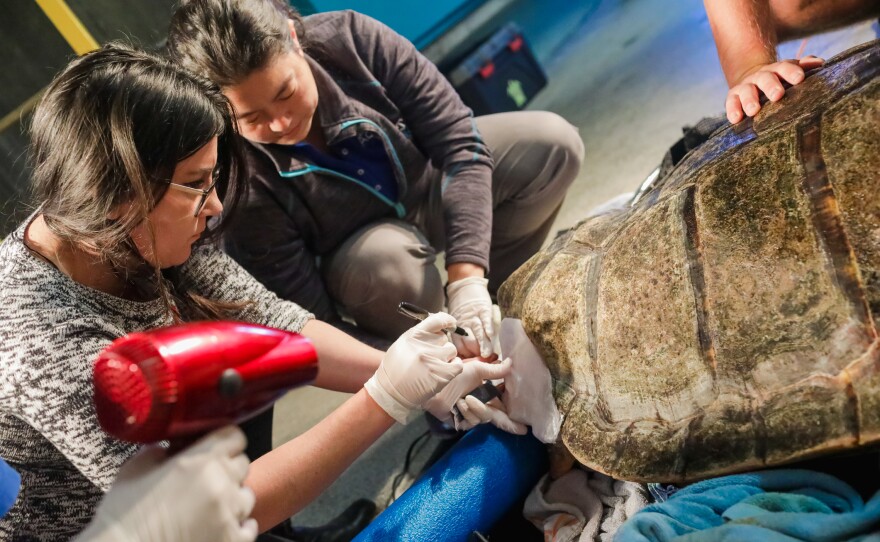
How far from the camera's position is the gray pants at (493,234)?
61.1 inches

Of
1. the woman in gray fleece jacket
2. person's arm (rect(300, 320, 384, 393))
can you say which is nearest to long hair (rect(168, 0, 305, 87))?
the woman in gray fleece jacket

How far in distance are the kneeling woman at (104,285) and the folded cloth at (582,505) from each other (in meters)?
0.35

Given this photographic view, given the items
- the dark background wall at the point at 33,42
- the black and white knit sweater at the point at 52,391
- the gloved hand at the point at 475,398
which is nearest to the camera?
the black and white knit sweater at the point at 52,391

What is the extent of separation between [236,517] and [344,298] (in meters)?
0.98

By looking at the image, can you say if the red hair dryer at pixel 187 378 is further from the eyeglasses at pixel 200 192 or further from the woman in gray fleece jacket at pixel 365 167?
the woman in gray fleece jacket at pixel 365 167

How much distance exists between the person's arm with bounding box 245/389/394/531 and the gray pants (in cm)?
62

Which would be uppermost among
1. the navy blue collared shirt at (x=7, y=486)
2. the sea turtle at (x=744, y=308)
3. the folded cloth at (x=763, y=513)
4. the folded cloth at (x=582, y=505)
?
the navy blue collared shirt at (x=7, y=486)

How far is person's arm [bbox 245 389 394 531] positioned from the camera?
89 centimetres

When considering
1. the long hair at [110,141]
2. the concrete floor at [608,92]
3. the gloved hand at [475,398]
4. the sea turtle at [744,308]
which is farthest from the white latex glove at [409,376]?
the concrete floor at [608,92]

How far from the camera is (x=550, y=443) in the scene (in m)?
1.09

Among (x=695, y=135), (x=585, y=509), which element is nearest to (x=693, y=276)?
(x=585, y=509)

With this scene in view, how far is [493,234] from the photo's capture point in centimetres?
183

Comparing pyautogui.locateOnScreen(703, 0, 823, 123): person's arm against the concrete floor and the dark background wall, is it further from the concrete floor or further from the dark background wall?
the dark background wall

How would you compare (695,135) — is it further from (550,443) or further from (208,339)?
(208,339)
